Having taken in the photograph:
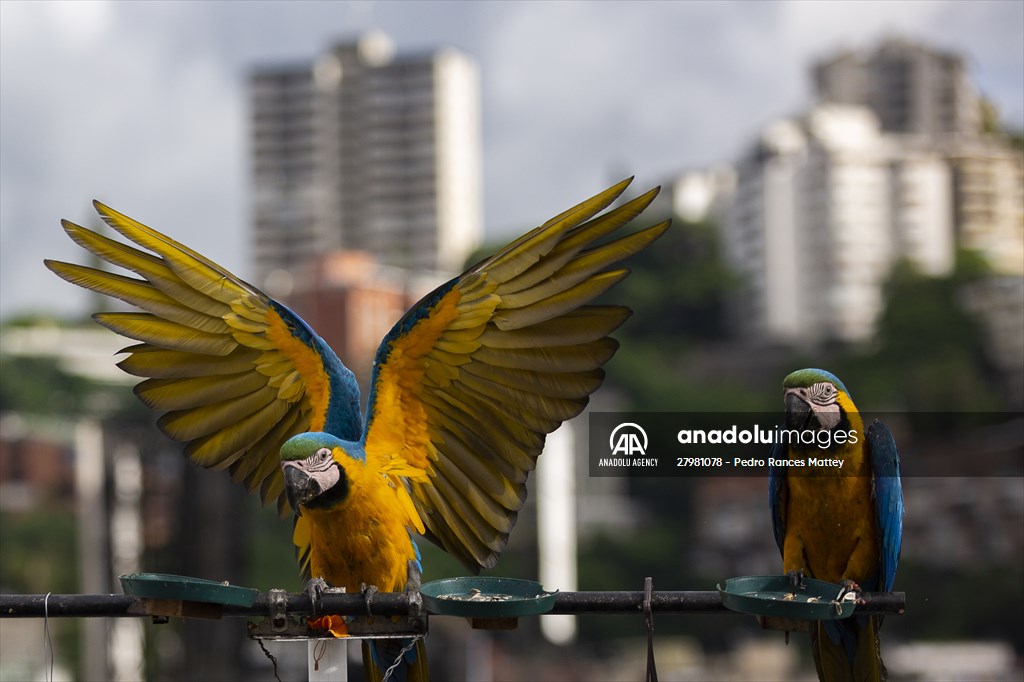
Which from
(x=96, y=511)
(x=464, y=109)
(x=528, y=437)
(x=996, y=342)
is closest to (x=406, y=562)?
(x=528, y=437)

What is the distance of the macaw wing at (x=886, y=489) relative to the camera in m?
3.83

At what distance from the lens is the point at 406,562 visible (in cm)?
385

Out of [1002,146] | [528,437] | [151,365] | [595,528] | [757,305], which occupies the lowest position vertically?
[595,528]

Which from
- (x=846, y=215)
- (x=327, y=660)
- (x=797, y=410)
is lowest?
(x=327, y=660)

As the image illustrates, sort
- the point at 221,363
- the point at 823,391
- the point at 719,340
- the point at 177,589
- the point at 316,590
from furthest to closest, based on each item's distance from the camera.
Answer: the point at 719,340
the point at 221,363
the point at 823,391
the point at 316,590
the point at 177,589

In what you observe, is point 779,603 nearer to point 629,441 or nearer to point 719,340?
point 629,441

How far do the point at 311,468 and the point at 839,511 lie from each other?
1490 millimetres

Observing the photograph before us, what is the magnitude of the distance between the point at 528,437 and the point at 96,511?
51.4 feet

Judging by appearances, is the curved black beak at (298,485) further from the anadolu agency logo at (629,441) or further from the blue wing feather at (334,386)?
the anadolu agency logo at (629,441)

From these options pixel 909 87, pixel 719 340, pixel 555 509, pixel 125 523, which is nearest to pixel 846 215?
pixel 719 340

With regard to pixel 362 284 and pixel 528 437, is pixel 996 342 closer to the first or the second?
pixel 362 284

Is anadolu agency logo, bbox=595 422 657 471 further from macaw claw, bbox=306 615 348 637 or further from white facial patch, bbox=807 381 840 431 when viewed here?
macaw claw, bbox=306 615 348 637

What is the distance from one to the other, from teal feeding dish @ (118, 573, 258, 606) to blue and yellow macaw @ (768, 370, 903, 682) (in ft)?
5.08

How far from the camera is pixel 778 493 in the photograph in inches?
158
